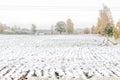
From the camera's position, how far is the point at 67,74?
38.8ft

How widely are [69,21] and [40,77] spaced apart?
146 meters

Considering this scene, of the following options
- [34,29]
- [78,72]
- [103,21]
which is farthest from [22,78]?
[34,29]

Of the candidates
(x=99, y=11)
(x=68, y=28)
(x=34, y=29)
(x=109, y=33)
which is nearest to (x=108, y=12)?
(x=99, y=11)

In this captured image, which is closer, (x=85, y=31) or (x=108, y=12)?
(x=108, y=12)

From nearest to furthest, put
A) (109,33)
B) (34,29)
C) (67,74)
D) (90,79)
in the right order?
(90,79)
(67,74)
(109,33)
(34,29)

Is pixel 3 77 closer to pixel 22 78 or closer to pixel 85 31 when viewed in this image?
pixel 22 78

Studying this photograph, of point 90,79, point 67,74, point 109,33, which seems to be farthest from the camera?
point 109,33

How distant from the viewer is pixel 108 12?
82312 millimetres

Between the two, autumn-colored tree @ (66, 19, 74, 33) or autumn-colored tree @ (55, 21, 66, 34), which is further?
autumn-colored tree @ (66, 19, 74, 33)

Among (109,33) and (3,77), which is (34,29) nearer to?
(109,33)

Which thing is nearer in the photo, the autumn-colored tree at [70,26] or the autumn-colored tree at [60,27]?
the autumn-colored tree at [60,27]

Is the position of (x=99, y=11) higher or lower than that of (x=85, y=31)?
higher

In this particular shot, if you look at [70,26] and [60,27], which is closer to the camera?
[60,27]

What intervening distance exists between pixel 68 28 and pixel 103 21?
70430 mm
